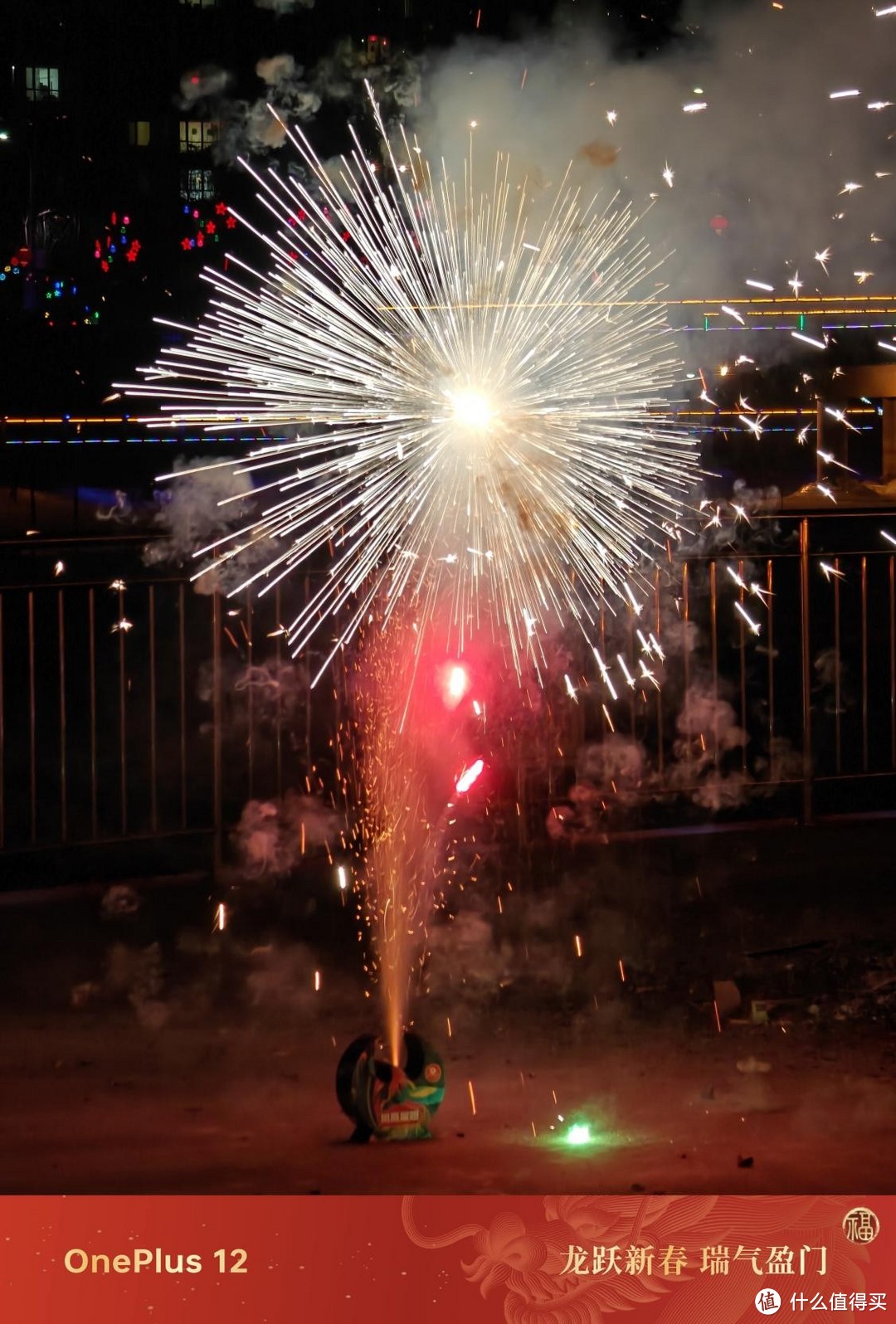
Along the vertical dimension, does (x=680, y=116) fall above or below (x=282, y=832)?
above

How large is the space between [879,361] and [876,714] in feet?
19.7

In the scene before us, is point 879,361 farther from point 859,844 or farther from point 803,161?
point 859,844

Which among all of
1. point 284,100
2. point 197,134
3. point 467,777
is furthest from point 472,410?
point 197,134

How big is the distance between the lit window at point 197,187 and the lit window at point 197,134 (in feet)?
4.06

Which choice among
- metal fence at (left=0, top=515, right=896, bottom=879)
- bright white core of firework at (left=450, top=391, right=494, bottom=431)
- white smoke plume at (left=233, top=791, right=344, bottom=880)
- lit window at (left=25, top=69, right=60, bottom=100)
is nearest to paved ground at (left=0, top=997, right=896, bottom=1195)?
metal fence at (left=0, top=515, right=896, bottom=879)

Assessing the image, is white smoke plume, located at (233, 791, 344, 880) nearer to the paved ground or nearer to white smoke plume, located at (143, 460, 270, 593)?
white smoke plume, located at (143, 460, 270, 593)

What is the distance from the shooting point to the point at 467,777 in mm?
7059

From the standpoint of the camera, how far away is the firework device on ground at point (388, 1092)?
13.8 feet

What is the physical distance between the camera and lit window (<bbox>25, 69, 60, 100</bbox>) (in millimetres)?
29173

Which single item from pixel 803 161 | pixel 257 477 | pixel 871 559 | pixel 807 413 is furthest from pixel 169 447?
pixel 803 161

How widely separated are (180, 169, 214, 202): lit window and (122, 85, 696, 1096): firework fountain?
2464 centimetres

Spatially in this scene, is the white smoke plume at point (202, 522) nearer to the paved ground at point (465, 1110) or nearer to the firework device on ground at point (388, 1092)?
the paved ground at point (465, 1110)

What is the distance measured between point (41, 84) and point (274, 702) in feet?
81.3

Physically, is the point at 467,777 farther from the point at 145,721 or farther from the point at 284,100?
→ the point at 284,100
